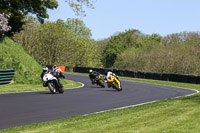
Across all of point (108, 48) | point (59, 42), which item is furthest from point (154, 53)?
point (108, 48)

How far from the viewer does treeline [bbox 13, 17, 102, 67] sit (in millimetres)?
65981

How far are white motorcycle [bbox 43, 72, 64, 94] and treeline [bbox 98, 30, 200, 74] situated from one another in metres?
42.2

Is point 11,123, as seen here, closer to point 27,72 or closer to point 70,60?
point 27,72

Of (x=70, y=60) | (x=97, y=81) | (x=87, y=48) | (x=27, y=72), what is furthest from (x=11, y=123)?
(x=87, y=48)

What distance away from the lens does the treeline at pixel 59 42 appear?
2598 inches

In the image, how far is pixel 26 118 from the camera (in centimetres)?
975

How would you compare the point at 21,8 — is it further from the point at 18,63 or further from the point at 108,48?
the point at 108,48

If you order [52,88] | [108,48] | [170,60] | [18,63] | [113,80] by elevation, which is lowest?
[52,88]

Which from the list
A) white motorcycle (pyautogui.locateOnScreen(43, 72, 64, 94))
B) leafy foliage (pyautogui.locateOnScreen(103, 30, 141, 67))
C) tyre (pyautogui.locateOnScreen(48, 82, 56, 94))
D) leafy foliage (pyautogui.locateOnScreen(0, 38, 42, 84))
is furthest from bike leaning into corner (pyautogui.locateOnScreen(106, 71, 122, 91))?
leafy foliage (pyautogui.locateOnScreen(103, 30, 141, 67))

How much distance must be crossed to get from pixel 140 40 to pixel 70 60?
30.5 m

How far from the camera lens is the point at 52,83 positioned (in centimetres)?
1820

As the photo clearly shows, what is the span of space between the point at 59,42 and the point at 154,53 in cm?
2110

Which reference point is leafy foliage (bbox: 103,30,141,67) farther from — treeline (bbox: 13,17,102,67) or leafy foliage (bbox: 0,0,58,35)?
leafy foliage (bbox: 0,0,58,35)

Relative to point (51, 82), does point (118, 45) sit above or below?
above
